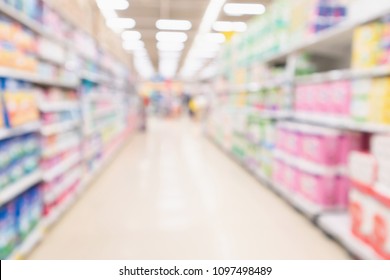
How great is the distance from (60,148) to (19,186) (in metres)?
0.91

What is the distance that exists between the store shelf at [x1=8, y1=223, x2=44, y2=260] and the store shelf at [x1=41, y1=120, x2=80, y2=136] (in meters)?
0.73

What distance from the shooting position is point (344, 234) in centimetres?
230

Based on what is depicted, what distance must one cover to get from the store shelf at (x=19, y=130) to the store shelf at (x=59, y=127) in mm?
150

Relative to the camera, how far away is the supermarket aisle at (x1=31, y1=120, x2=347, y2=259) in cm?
228

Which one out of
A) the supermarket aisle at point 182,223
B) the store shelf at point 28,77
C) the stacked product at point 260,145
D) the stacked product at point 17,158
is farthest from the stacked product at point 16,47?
the stacked product at point 260,145

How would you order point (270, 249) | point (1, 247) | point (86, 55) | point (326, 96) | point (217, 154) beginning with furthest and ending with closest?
point (217, 154) → point (86, 55) → point (326, 96) → point (270, 249) → point (1, 247)

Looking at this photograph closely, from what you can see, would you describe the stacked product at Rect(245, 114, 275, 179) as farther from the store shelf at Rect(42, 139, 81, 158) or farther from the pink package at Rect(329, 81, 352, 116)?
the store shelf at Rect(42, 139, 81, 158)

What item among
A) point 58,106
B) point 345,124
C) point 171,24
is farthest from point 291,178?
point 58,106

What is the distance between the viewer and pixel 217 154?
21.3 feet

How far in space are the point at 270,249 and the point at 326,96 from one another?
137 centimetres

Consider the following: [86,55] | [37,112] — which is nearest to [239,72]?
[86,55]

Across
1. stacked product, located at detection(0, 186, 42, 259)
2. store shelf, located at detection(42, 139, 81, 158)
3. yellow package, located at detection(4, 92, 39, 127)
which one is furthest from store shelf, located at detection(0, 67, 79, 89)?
stacked product, located at detection(0, 186, 42, 259)

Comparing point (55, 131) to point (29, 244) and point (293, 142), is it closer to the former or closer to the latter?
point (29, 244)

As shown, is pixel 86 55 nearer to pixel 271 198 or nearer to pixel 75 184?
pixel 75 184
